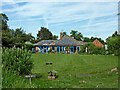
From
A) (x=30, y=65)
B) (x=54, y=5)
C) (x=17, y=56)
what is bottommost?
(x=30, y=65)

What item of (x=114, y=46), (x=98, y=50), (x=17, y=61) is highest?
(x=114, y=46)

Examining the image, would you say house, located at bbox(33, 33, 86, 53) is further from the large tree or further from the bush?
the bush

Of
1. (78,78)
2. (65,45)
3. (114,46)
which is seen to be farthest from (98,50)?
(78,78)

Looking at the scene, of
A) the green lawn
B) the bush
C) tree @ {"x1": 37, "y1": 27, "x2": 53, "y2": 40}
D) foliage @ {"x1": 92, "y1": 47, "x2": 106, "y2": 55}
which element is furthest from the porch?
the bush

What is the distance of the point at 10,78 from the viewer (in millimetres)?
4645

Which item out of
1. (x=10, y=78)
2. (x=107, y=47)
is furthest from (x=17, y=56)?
(x=107, y=47)

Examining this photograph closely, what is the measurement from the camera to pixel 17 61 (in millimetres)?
5977

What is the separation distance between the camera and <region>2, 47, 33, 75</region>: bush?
578 cm

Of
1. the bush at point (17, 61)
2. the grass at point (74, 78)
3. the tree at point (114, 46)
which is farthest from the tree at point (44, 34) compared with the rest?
the bush at point (17, 61)

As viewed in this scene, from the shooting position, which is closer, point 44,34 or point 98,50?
point 98,50

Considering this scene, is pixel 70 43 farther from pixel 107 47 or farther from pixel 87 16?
pixel 87 16

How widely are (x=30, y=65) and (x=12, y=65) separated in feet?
2.46

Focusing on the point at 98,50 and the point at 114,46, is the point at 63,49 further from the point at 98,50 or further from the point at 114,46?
the point at 114,46

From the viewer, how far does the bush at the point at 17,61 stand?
5.78m
